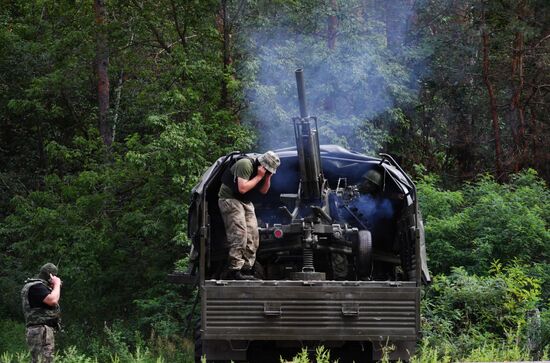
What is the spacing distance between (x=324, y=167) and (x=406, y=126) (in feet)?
30.6

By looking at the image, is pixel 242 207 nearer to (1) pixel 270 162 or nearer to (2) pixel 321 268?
(1) pixel 270 162

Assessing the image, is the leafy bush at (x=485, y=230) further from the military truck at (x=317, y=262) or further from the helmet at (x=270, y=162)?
the helmet at (x=270, y=162)

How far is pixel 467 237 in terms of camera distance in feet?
52.5

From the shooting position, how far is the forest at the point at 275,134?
50.9 ft

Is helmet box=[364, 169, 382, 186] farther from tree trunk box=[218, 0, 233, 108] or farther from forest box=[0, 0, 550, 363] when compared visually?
tree trunk box=[218, 0, 233, 108]

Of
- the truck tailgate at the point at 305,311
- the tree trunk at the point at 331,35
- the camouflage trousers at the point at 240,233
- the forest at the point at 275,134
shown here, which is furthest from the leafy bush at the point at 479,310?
the tree trunk at the point at 331,35

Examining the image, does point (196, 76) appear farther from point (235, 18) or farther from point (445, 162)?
point (445, 162)

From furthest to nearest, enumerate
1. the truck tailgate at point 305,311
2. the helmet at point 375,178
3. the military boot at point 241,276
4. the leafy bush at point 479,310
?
1. the leafy bush at point 479,310
2. the helmet at point 375,178
3. the military boot at point 241,276
4. the truck tailgate at point 305,311

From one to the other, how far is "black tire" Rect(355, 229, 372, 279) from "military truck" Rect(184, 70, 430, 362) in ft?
0.04

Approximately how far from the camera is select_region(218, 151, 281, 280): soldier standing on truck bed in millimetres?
10742

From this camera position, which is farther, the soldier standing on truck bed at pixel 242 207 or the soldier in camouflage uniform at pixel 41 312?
the soldier in camouflage uniform at pixel 41 312

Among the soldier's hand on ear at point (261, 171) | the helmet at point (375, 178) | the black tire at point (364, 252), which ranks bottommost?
the black tire at point (364, 252)

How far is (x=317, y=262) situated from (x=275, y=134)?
25.8ft

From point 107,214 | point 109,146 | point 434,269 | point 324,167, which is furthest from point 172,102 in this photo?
point 324,167
